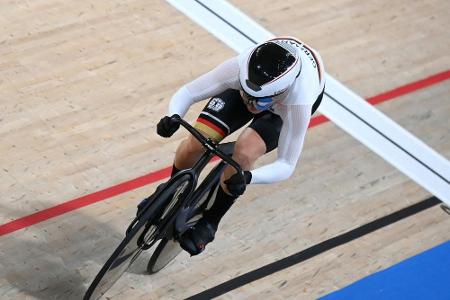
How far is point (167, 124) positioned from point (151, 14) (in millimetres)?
2320

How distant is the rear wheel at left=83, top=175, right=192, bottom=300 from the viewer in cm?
357

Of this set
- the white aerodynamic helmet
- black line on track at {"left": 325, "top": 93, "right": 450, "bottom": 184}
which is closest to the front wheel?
the white aerodynamic helmet

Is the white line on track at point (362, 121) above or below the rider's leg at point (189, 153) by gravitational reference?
below

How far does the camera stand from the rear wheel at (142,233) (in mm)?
3574

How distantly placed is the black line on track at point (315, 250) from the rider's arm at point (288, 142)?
2.64ft

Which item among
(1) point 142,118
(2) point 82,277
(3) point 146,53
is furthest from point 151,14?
(2) point 82,277

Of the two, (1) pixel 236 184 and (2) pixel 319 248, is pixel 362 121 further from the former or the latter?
(1) pixel 236 184

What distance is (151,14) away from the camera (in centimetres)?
584

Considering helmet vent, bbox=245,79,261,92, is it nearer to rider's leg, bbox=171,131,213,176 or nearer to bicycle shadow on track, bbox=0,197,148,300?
rider's leg, bbox=171,131,213,176

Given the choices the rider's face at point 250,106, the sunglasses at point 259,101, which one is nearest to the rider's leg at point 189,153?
the rider's face at point 250,106

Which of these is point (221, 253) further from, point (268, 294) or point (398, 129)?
point (398, 129)

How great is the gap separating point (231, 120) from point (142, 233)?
614 millimetres

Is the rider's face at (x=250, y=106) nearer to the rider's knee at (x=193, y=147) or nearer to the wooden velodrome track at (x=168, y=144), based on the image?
the rider's knee at (x=193, y=147)

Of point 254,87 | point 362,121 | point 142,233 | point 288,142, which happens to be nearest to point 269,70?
point 254,87
